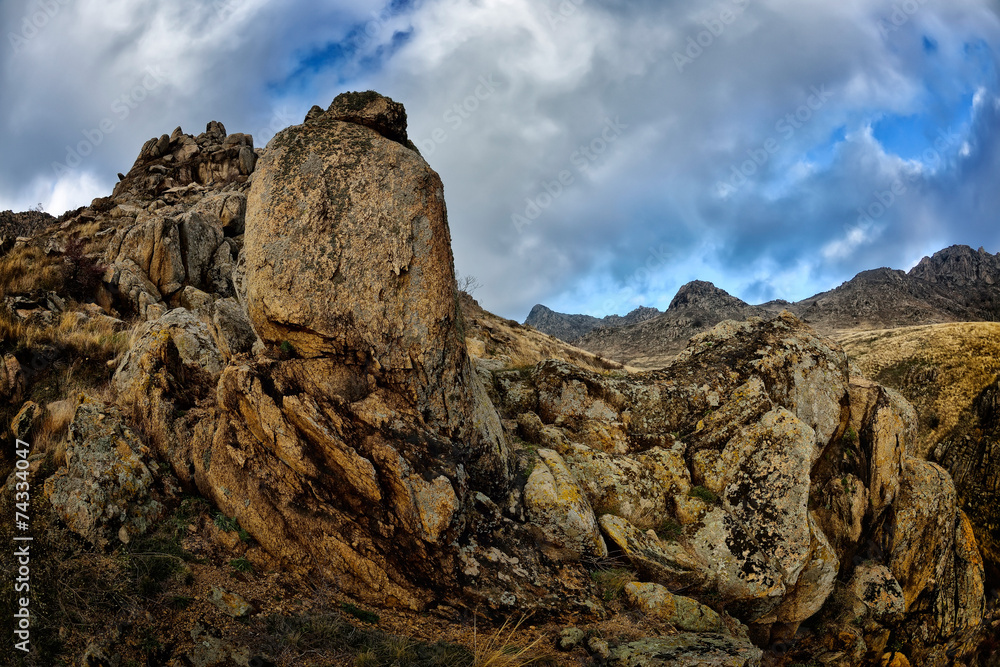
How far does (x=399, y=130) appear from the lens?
1045 cm

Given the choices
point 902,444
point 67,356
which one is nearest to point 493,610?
point 67,356

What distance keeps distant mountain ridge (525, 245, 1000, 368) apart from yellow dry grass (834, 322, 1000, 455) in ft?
77.5

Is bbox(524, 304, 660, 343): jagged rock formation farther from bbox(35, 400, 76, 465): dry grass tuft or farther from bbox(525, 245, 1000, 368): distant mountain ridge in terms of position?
bbox(35, 400, 76, 465): dry grass tuft

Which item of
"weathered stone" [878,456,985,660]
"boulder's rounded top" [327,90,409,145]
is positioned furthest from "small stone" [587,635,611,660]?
"weathered stone" [878,456,985,660]

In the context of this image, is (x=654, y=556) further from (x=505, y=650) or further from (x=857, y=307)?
(x=857, y=307)

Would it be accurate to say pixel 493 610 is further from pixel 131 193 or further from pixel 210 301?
pixel 131 193

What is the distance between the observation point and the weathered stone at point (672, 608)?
8219 millimetres

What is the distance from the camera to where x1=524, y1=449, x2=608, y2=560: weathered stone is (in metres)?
8.62

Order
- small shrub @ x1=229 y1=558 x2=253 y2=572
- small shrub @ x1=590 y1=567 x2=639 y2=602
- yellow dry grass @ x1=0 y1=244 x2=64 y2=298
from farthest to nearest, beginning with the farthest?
yellow dry grass @ x1=0 y1=244 x2=64 y2=298, small shrub @ x1=590 y1=567 x2=639 y2=602, small shrub @ x1=229 y1=558 x2=253 y2=572

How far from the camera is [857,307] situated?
102438 mm

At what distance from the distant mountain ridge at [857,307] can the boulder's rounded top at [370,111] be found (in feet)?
205

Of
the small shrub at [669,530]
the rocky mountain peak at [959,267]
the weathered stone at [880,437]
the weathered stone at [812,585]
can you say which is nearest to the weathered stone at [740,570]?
the small shrub at [669,530]

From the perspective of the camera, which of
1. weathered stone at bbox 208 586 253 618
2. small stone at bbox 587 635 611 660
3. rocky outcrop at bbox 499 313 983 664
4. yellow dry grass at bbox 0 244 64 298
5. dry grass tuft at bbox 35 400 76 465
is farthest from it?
yellow dry grass at bbox 0 244 64 298

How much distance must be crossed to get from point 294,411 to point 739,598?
901 cm
